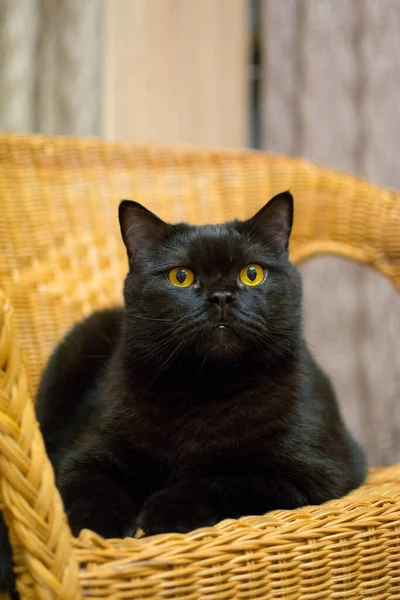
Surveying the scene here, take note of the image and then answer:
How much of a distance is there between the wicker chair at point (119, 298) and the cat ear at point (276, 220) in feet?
1.39

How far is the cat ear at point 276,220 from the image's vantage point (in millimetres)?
979

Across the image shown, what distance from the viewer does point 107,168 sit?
1449 millimetres

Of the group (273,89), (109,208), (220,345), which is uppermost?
(273,89)

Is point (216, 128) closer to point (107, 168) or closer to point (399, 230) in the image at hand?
point (107, 168)

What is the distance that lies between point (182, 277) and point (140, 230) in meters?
0.13

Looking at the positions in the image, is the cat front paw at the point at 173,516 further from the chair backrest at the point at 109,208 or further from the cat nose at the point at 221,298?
the chair backrest at the point at 109,208

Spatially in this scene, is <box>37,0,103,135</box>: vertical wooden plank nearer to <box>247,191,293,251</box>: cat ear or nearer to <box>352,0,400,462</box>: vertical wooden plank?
<box>352,0,400,462</box>: vertical wooden plank

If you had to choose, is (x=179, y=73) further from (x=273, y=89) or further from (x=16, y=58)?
(x=16, y=58)

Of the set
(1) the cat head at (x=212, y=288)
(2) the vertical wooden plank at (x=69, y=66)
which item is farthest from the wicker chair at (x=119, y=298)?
(2) the vertical wooden plank at (x=69, y=66)

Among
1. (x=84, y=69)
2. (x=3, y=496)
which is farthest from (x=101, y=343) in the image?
(x=84, y=69)

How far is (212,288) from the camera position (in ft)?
2.81

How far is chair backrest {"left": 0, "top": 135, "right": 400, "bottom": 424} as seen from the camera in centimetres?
134

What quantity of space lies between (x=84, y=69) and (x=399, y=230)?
1251mm

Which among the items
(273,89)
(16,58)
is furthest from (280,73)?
(16,58)
